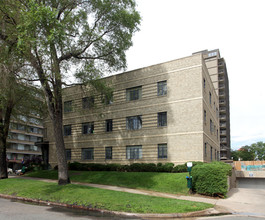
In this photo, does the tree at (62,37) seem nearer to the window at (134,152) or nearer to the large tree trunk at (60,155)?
the large tree trunk at (60,155)

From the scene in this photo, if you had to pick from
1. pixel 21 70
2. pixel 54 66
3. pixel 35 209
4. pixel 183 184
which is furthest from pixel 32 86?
pixel 183 184

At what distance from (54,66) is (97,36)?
12.9 ft

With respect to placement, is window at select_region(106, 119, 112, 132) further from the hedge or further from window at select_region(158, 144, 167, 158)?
window at select_region(158, 144, 167, 158)

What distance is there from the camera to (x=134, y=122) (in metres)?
27.3

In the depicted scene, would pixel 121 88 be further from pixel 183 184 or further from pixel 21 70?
pixel 183 184

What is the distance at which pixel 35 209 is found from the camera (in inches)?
474

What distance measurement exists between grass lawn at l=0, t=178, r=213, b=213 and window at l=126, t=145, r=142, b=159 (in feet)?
33.5

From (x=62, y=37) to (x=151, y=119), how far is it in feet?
41.9

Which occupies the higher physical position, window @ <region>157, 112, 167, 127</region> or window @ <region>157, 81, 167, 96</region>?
window @ <region>157, 81, 167, 96</region>

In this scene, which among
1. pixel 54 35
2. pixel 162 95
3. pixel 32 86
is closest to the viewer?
pixel 54 35

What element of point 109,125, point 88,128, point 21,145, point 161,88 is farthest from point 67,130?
point 21,145

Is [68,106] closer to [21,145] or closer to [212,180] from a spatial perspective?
[212,180]

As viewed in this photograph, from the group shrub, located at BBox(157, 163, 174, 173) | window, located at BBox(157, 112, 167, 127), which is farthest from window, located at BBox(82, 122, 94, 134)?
shrub, located at BBox(157, 163, 174, 173)

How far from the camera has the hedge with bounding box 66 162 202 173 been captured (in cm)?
2186
